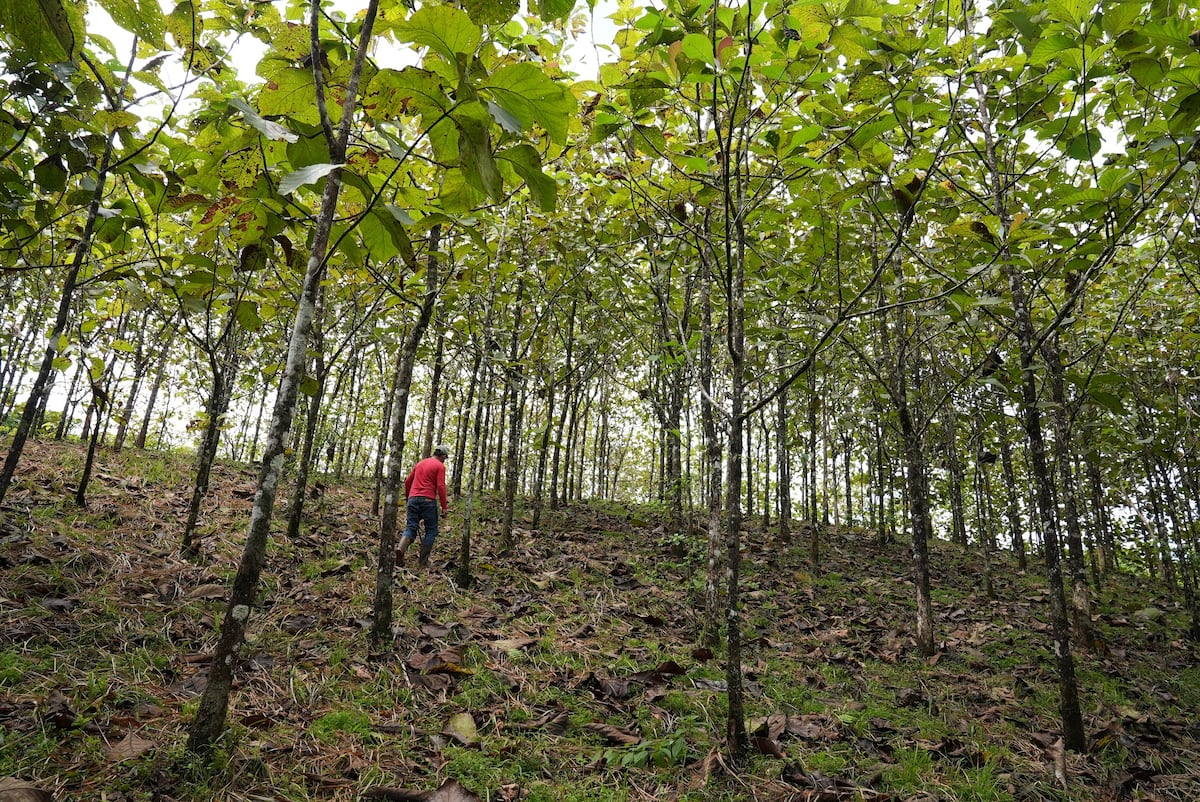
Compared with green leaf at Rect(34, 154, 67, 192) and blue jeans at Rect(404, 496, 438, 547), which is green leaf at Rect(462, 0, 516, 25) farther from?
blue jeans at Rect(404, 496, 438, 547)

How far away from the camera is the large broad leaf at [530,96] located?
134cm

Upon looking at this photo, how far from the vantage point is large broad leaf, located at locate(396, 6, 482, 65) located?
130cm

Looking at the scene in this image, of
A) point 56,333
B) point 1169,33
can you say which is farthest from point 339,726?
point 1169,33

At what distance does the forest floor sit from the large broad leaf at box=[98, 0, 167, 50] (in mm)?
3317

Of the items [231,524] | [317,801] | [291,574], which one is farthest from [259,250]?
[231,524]

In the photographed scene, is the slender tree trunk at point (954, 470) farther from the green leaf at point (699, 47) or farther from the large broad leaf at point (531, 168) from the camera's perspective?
the large broad leaf at point (531, 168)

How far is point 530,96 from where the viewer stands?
4.45 feet

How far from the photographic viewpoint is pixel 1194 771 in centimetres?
534

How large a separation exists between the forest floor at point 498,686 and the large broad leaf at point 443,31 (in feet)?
11.8

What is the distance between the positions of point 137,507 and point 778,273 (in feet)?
31.2

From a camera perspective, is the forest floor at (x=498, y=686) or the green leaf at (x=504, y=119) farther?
the forest floor at (x=498, y=686)

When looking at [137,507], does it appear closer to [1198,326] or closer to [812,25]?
[812,25]

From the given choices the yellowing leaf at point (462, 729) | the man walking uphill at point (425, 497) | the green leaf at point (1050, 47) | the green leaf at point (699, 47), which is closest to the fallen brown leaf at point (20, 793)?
the yellowing leaf at point (462, 729)

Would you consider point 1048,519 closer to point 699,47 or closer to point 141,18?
point 699,47
